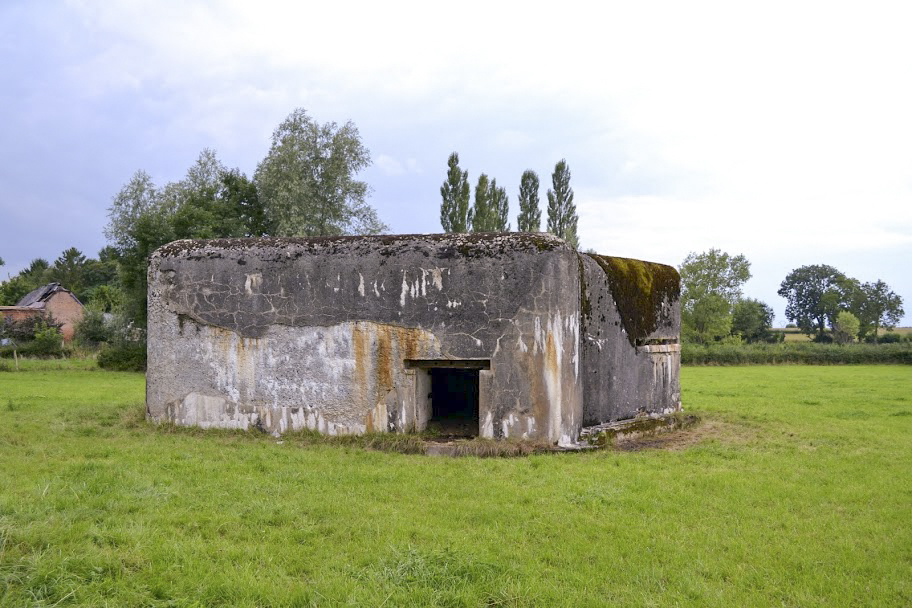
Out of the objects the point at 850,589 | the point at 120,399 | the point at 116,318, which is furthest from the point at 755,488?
the point at 116,318

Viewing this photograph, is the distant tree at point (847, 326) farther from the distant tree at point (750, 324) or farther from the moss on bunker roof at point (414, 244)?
the moss on bunker roof at point (414, 244)

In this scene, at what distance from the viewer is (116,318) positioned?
2903 centimetres

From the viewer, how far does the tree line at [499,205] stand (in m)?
40.2

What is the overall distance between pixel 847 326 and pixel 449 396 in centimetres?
5205

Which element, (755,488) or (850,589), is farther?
(755,488)

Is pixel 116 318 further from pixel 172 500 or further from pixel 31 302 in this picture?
pixel 172 500

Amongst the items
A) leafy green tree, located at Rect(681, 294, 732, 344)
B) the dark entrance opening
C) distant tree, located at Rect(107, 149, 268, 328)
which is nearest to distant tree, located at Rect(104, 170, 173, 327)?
distant tree, located at Rect(107, 149, 268, 328)

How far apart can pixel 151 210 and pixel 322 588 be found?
29.3 metres

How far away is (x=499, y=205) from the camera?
4444 cm

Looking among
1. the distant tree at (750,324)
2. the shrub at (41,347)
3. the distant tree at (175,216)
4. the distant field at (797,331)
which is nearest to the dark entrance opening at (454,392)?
the distant tree at (175,216)

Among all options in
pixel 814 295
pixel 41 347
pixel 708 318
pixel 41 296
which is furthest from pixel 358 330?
pixel 814 295

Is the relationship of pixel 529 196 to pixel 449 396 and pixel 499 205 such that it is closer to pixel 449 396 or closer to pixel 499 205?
pixel 499 205

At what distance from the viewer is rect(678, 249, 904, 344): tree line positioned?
4341 centimetres

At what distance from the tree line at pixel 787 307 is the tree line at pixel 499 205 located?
8.00 meters
